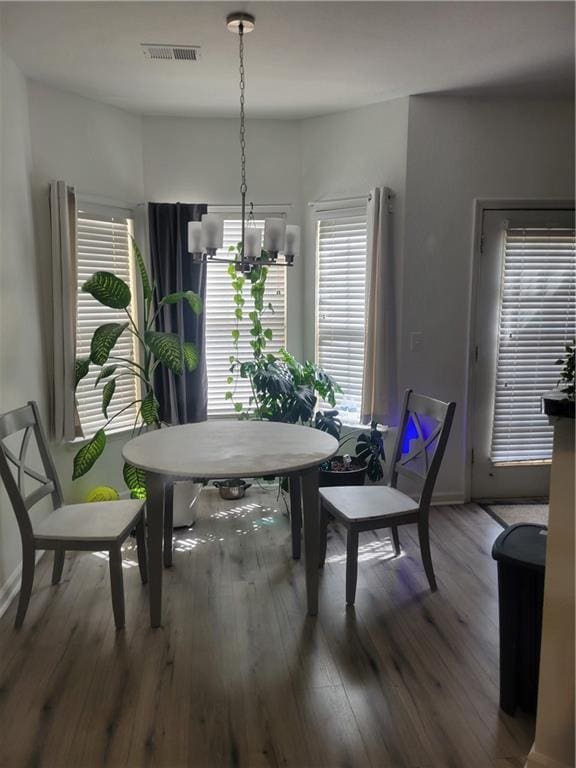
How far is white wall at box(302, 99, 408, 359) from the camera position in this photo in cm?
383

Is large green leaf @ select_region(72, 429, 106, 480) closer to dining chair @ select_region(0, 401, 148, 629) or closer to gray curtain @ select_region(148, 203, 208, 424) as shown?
dining chair @ select_region(0, 401, 148, 629)

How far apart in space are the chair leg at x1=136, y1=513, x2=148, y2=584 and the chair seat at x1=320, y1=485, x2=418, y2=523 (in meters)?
0.95

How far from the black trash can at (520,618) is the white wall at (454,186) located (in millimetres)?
2068

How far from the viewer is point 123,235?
409 centimetres

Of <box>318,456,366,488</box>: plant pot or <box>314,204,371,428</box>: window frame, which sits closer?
<box>318,456,366,488</box>: plant pot

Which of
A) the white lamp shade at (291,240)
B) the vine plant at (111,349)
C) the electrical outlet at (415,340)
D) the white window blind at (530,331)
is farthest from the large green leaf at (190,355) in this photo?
A: the white window blind at (530,331)

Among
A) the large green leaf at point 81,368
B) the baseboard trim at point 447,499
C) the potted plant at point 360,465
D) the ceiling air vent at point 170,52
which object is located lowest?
the baseboard trim at point 447,499

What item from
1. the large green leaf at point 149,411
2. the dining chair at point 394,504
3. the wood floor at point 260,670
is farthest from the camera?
the large green leaf at point 149,411

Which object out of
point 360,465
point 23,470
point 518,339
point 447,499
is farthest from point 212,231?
point 447,499

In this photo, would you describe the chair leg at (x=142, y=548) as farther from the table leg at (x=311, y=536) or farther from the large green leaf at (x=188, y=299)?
the large green leaf at (x=188, y=299)

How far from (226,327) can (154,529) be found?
2214 mm

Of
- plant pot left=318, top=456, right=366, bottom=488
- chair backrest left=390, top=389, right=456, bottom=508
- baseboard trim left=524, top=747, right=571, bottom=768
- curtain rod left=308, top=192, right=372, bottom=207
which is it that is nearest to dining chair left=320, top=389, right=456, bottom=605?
chair backrest left=390, top=389, right=456, bottom=508

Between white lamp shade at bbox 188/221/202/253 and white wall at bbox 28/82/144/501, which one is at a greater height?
white wall at bbox 28/82/144/501

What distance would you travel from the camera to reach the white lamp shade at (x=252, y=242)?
2686 mm
